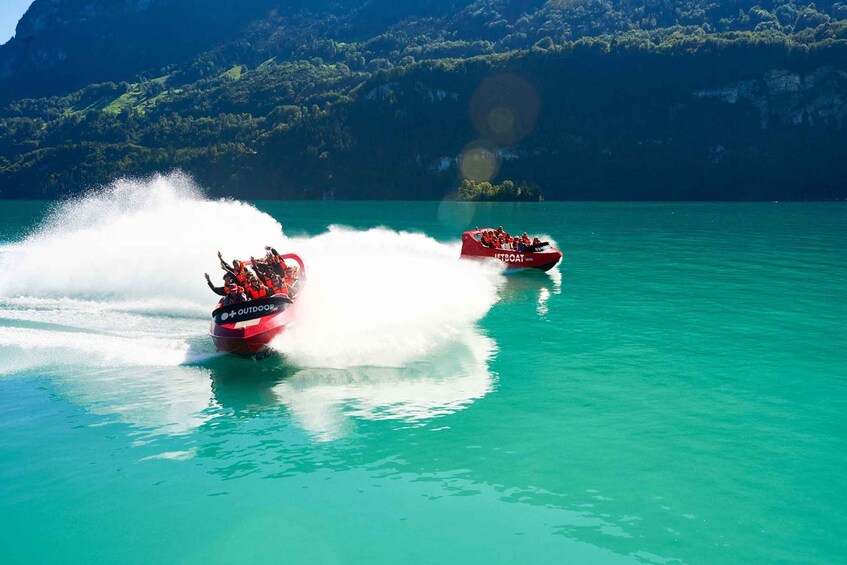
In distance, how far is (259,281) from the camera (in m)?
23.2

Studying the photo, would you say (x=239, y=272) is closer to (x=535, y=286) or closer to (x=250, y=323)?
(x=250, y=323)

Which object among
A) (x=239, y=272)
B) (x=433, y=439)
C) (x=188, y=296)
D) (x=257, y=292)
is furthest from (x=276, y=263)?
(x=433, y=439)

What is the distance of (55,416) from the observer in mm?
16984

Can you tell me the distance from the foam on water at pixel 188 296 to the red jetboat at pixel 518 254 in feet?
3.34

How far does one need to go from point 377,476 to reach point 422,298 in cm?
1648

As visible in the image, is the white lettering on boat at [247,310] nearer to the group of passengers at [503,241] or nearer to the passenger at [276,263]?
the passenger at [276,263]

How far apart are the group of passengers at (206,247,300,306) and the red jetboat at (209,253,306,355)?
0.45 meters

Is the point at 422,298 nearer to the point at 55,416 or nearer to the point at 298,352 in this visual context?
the point at 298,352

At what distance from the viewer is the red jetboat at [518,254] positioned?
1655 inches

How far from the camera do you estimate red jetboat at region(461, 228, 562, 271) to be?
42.0 metres

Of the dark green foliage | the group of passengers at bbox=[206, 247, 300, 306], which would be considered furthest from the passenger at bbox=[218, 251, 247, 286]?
the dark green foliage

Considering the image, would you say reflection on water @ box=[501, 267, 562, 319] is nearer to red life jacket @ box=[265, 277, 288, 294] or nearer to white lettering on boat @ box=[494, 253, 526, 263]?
white lettering on boat @ box=[494, 253, 526, 263]

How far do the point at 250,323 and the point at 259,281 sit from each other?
2417 mm

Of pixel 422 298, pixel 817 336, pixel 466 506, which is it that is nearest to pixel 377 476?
pixel 466 506
